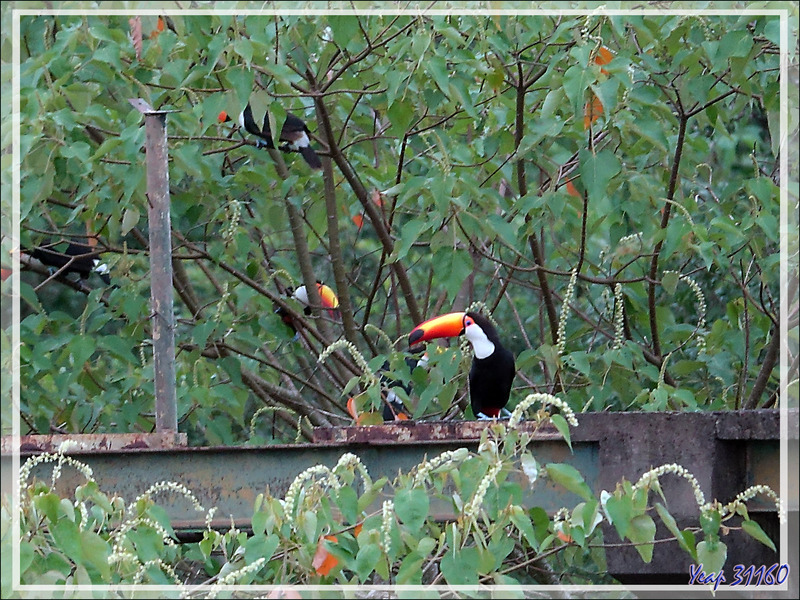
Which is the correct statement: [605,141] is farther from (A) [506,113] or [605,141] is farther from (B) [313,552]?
(B) [313,552]

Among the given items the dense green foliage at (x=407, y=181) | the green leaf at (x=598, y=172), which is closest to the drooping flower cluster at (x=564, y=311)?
the dense green foliage at (x=407, y=181)

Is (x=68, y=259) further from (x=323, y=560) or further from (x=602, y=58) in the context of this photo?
(x=323, y=560)

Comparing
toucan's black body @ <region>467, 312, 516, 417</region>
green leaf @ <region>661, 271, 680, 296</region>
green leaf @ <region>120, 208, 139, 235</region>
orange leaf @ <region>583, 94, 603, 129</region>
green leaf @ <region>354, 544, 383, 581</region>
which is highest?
orange leaf @ <region>583, 94, 603, 129</region>

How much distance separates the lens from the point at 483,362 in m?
3.69

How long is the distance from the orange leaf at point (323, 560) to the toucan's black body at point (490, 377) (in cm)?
193

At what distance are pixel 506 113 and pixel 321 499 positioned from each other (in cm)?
188

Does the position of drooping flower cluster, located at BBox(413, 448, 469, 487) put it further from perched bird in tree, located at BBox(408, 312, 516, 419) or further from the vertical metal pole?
perched bird in tree, located at BBox(408, 312, 516, 419)

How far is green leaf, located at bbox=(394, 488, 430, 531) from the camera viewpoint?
5.46 feet

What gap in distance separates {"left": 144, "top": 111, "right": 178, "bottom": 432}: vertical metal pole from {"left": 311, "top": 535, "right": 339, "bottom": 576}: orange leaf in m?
0.69

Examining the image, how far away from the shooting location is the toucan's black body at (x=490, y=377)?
3.70 m

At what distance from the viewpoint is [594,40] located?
2.66 metres

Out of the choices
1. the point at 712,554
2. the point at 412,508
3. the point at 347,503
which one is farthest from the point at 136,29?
the point at 712,554

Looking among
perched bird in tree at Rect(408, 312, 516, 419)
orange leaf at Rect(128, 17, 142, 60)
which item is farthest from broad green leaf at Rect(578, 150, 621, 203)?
orange leaf at Rect(128, 17, 142, 60)

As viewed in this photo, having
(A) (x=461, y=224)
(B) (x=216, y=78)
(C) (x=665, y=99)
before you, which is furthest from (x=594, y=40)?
(B) (x=216, y=78)
